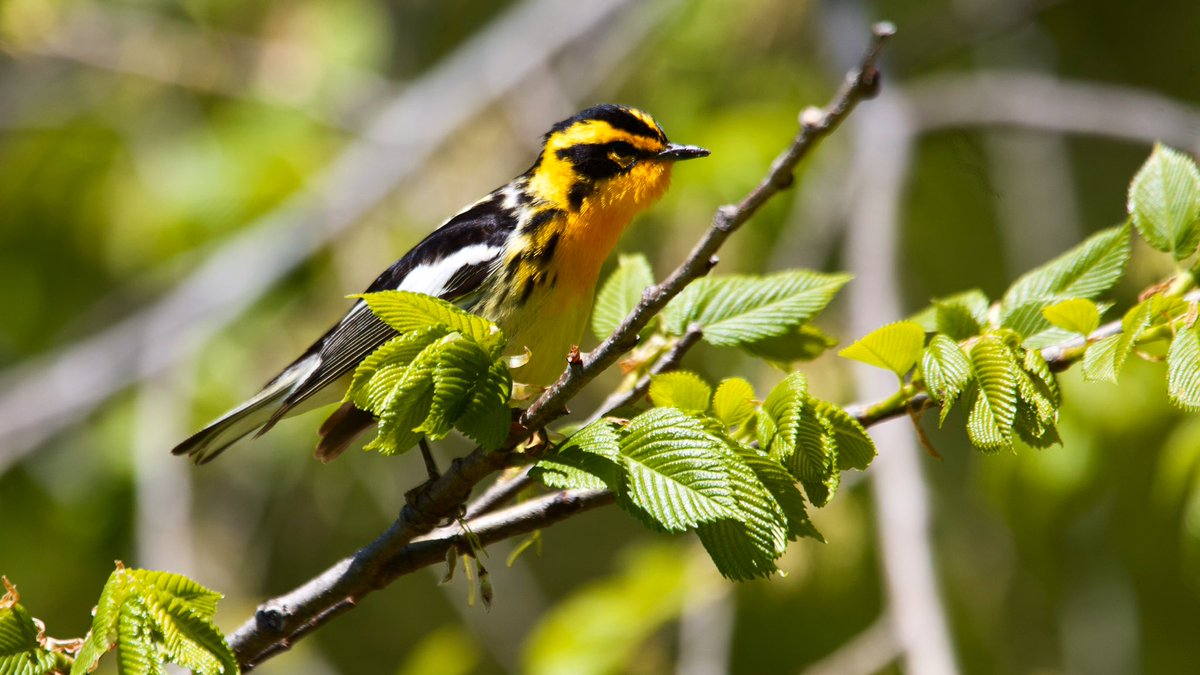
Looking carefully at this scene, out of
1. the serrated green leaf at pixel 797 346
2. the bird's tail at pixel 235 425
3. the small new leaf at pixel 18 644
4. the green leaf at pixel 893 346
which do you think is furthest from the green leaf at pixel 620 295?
the bird's tail at pixel 235 425

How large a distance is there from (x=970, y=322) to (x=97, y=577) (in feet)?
14.8

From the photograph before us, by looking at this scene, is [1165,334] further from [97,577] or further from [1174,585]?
[97,577]

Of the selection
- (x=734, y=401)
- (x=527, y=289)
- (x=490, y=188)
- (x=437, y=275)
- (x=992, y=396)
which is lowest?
(x=992, y=396)

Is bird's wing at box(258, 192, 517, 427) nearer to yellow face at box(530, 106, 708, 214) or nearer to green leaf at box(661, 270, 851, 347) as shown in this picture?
yellow face at box(530, 106, 708, 214)

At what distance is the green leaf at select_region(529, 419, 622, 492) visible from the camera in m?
1.70

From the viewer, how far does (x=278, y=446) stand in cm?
534

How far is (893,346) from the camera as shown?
1926 mm

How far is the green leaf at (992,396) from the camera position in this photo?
5.79 ft

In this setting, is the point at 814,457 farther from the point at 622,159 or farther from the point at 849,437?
the point at 622,159

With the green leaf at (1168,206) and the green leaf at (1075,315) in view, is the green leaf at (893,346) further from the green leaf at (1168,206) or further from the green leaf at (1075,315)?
the green leaf at (1168,206)

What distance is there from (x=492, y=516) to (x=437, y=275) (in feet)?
4.24

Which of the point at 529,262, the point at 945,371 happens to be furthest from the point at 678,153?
the point at 945,371

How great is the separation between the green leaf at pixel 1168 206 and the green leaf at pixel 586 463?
982 mm

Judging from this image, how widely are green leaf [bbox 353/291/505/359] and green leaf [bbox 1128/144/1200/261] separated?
3.59ft
